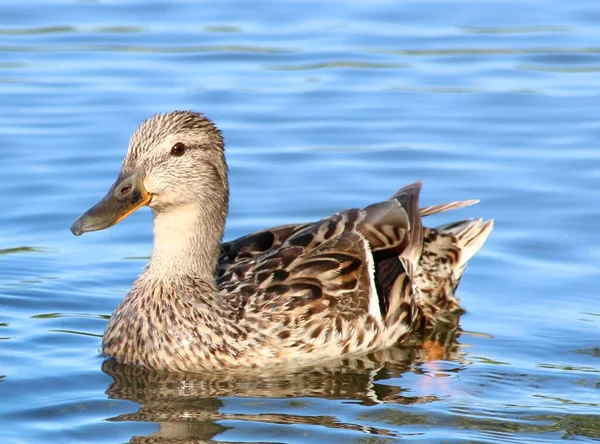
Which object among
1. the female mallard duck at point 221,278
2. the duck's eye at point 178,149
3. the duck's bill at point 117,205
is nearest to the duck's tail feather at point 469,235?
the female mallard duck at point 221,278

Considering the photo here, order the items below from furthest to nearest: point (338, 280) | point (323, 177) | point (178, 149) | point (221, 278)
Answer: point (323, 177), point (221, 278), point (338, 280), point (178, 149)

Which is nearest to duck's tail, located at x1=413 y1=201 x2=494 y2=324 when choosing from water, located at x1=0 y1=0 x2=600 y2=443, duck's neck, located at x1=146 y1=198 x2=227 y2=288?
water, located at x1=0 y1=0 x2=600 y2=443

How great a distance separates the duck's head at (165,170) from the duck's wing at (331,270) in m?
0.62

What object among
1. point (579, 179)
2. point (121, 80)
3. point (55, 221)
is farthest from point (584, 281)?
point (121, 80)

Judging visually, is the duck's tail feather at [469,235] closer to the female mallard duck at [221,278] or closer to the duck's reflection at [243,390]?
the female mallard duck at [221,278]

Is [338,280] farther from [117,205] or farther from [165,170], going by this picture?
[117,205]

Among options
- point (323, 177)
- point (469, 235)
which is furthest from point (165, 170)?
point (323, 177)

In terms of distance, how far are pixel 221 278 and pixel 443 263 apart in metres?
1.66

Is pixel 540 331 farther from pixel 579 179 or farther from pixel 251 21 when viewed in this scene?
pixel 251 21

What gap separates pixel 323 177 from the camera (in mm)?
12914

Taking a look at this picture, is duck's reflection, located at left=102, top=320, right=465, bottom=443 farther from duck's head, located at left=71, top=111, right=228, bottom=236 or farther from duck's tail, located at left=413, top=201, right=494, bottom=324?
duck's head, located at left=71, top=111, right=228, bottom=236

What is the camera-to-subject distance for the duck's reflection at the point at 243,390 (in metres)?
A: 8.53

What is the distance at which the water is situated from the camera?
28.7 ft

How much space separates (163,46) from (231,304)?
286 inches
